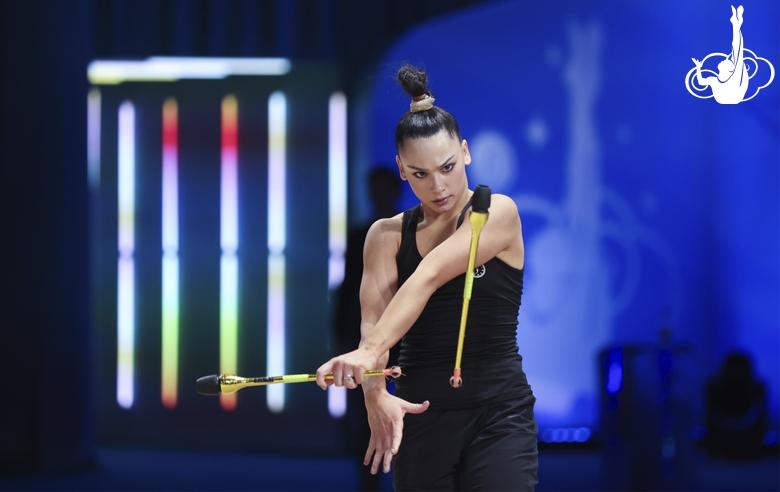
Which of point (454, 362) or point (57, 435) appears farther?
point (57, 435)

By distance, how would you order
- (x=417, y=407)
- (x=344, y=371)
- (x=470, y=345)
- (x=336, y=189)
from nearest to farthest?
(x=344, y=371) < (x=417, y=407) < (x=470, y=345) < (x=336, y=189)

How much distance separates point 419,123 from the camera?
202 cm

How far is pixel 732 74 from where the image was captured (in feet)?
14.1

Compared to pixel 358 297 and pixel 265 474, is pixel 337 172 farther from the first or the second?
pixel 265 474

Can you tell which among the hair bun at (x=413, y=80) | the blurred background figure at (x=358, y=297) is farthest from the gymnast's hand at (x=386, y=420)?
the blurred background figure at (x=358, y=297)

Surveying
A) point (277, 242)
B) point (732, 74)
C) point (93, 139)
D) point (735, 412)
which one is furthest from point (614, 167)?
point (93, 139)

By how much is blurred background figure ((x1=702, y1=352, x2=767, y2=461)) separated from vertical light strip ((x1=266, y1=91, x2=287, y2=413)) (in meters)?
2.10

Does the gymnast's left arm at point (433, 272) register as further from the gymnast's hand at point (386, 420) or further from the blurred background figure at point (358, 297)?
the blurred background figure at point (358, 297)

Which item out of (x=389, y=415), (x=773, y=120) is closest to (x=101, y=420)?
(x=389, y=415)

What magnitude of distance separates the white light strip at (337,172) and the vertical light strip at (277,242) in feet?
0.76

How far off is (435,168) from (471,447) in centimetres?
63

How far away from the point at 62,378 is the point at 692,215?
321cm

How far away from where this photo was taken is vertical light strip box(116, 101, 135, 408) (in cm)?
451

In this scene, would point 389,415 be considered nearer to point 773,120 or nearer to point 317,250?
point 317,250
